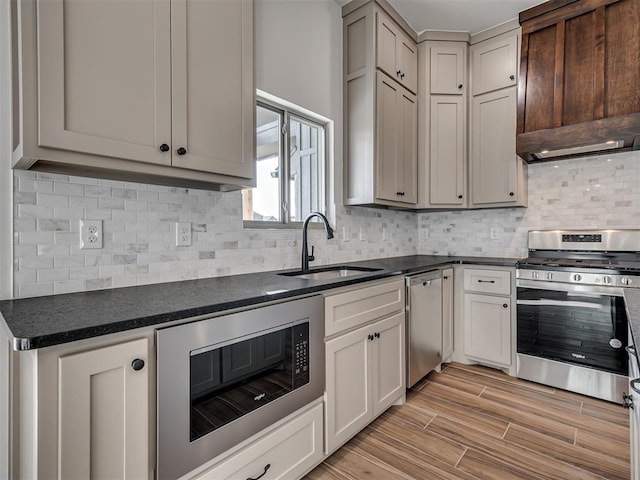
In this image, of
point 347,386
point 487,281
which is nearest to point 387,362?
point 347,386

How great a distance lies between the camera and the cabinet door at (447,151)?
311 cm

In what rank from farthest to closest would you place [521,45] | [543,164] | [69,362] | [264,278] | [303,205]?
1. [543,164]
2. [521,45]
3. [303,205]
4. [264,278]
5. [69,362]

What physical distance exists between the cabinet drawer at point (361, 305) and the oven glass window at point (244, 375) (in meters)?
0.19

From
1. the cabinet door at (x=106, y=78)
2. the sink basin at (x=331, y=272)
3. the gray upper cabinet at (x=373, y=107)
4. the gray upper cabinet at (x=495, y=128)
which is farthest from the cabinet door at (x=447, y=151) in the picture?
the cabinet door at (x=106, y=78)

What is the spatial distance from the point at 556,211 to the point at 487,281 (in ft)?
2.92

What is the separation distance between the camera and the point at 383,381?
2084mm

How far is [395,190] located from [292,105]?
41.8 inches

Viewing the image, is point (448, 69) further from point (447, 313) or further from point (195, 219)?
point (195, 219)

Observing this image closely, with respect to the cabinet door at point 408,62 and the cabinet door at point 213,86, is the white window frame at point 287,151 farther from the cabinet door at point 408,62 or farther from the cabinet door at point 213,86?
the cabinet door at point 408,62

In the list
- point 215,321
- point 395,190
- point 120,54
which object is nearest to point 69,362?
point 215,321

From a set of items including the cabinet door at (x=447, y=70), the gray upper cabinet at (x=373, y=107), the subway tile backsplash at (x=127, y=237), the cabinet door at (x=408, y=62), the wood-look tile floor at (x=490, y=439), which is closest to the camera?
the subway tile backsplash at (x=127, y=237)

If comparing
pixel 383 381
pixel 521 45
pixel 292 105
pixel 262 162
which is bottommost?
pixel 383 381

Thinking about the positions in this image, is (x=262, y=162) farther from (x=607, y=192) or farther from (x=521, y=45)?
(x=607, y=192)

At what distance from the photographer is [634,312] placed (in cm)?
108
